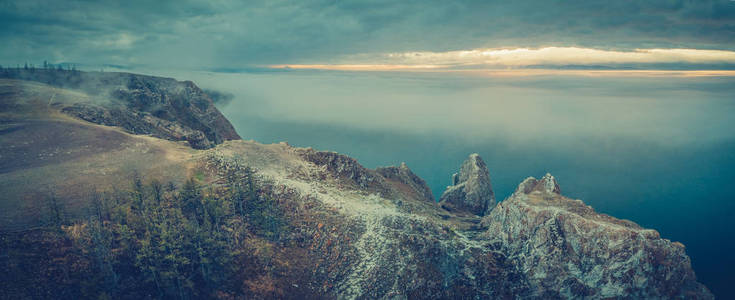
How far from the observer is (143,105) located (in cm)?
10538

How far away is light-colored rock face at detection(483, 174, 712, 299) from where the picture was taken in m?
40.9

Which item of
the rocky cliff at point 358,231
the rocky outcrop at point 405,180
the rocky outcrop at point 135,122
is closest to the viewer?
the rocky cliff at point 358,231

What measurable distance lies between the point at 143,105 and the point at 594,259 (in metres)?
134

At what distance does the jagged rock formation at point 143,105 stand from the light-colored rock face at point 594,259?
79.2m

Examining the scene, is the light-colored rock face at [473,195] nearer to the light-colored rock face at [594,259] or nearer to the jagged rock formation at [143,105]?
the light-colored rock face at [594,259]

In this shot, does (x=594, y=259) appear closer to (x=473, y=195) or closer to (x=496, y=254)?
(x=496, y=254)

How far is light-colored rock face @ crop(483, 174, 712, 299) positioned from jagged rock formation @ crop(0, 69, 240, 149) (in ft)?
260

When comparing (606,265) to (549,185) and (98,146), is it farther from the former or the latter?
(98,146)

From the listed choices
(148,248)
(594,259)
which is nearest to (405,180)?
(594,259)

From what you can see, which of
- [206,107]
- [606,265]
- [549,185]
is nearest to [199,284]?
[606,265]

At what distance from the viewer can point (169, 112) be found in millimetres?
110938

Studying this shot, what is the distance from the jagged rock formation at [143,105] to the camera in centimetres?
7781

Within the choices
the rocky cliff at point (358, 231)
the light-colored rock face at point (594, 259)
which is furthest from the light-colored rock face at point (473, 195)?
the light-colored rock face at point (594, 259)

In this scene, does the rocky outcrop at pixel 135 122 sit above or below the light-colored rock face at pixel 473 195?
above
